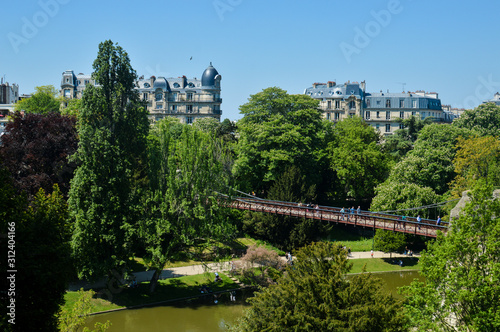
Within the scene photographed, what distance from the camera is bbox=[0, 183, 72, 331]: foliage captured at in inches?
656

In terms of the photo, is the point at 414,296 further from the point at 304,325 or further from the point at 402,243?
the point at 402,243

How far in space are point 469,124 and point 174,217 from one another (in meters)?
54.0

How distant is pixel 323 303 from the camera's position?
68.4 feet

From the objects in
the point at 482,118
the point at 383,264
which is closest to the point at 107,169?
the point at 383,264

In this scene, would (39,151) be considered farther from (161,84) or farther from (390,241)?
(161,84)

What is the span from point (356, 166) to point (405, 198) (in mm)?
10558

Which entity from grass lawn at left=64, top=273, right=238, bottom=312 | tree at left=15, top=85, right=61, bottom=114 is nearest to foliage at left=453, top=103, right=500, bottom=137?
grass lawn at left=64, top=273, right=238, bottom=312

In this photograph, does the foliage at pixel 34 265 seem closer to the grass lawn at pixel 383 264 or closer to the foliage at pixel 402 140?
the grass lawn at pixel 383 264

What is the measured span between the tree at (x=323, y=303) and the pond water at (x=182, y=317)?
10.4 meters

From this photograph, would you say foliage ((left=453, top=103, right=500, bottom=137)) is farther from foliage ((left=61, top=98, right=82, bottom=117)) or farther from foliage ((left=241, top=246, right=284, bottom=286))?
foliage ((left=61, top=98, right=82, bottom=117))

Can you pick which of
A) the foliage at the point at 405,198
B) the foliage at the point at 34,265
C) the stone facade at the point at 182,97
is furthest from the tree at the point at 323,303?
the stone facade at the point at 182,97

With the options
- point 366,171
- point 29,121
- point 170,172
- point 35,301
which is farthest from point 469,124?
point 35,301

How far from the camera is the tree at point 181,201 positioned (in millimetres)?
36281

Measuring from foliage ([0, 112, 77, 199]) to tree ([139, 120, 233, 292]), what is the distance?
7813 mm
